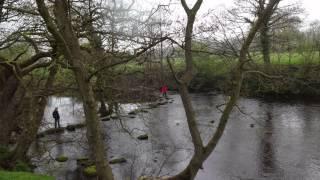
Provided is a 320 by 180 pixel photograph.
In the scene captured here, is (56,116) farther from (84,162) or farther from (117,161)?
(117,161)

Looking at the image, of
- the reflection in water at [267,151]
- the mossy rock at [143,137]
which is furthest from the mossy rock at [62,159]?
the reflection in water at [267,151]

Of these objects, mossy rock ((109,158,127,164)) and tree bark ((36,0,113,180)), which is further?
mossy rock ((109,158,127,164))

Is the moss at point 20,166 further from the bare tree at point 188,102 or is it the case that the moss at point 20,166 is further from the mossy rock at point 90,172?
the bare tree at point 188,102

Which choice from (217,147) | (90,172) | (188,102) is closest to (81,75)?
(188,102)

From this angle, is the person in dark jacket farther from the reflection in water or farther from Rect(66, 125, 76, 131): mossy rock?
the reflection in water

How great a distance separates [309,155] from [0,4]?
15500 millimetres

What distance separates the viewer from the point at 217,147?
70.2 ft

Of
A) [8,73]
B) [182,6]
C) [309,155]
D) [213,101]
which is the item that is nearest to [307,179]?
[309,155]

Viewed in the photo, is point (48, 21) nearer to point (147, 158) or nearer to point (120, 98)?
point (120, 98)

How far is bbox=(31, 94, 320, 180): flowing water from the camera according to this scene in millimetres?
17000

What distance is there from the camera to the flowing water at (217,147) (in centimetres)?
1700

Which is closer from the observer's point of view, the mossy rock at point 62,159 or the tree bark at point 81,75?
the tree bark at point 81,75

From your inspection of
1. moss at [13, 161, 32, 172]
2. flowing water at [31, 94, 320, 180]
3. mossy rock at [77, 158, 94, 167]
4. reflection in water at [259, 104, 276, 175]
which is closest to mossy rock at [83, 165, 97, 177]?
flowing water at [31, 94, 320, 180]

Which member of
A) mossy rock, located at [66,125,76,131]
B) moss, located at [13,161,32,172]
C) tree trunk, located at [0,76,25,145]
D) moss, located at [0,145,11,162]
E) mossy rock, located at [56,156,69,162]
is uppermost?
tree trunk, located at [0,76,25,145]
